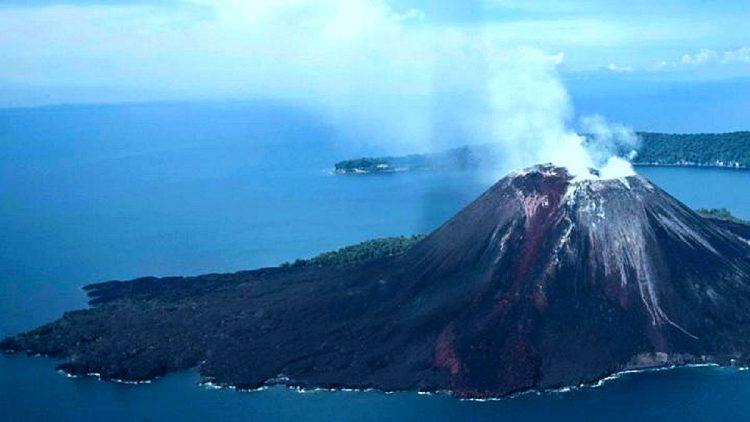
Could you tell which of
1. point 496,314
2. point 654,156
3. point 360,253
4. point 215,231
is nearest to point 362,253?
point 360,253

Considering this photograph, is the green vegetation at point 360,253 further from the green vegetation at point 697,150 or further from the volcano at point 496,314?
the green vegetation at point 697,150

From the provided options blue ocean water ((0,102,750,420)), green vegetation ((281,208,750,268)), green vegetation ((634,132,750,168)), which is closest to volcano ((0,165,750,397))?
blue ocean water ((0,102,750,420))

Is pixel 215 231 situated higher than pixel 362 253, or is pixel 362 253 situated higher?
pixel 215 231

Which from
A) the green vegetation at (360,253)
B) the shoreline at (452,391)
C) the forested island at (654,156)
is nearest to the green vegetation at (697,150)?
the forested island at (654,156)

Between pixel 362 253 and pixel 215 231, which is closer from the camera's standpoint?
pixel 362 253

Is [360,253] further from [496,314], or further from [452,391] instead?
[452,391]
